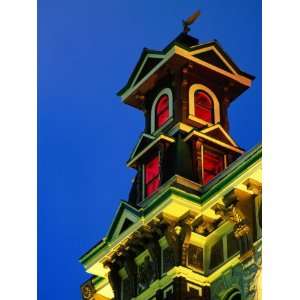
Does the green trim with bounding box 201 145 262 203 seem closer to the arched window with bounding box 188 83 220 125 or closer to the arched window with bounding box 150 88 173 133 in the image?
the arched window with bounding box 188 83 220 125

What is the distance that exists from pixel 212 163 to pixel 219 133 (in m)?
0.51

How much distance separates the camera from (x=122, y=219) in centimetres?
1650

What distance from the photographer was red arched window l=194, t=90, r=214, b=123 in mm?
17562

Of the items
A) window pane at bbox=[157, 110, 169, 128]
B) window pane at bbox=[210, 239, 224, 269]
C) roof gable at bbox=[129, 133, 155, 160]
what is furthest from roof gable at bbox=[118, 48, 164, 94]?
window pane at bbox=[210, 239, 224, 269]

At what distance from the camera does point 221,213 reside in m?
15.4

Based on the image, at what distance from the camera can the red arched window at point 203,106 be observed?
691 inches

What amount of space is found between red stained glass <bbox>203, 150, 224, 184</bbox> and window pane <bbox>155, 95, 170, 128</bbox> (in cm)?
110

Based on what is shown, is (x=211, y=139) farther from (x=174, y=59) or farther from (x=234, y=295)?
(x=234, y=295)

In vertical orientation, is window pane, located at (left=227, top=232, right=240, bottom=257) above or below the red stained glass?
below
